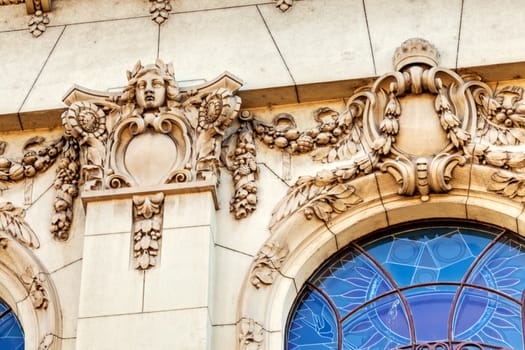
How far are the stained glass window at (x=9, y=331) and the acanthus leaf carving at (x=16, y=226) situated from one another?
70cm

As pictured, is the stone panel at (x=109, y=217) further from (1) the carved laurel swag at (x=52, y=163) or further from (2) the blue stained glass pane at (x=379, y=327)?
(2) the blue stained glass pane at (x=379, y=327)

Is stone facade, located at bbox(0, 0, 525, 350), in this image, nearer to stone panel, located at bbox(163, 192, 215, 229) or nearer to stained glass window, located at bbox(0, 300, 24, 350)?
stone panel, located at bbox(163, 192, 215, 229)

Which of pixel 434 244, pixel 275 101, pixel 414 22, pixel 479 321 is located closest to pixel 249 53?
pixel 275 101

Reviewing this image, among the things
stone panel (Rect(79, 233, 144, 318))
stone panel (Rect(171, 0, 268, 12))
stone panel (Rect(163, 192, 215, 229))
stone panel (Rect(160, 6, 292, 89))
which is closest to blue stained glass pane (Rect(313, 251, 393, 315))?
stone panel (Rect(163, 192, 215, 229))

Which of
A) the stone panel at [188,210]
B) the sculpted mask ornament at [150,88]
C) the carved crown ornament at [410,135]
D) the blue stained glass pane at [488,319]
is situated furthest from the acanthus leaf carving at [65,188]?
the blue stained glass pane at [488,319]

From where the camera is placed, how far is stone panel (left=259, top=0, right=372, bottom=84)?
630 inches

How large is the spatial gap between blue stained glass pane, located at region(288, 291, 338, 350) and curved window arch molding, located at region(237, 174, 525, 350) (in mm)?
153

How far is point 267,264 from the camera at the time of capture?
48.7 ft

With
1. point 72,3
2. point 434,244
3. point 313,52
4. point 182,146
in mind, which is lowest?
point 434,244

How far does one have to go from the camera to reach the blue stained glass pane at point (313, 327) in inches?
580

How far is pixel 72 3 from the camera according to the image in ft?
56.7

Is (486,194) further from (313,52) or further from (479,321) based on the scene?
(313,52)

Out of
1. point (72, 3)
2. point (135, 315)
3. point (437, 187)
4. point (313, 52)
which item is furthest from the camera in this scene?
point (72, 3)

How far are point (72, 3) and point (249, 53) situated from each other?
7.53 ft
